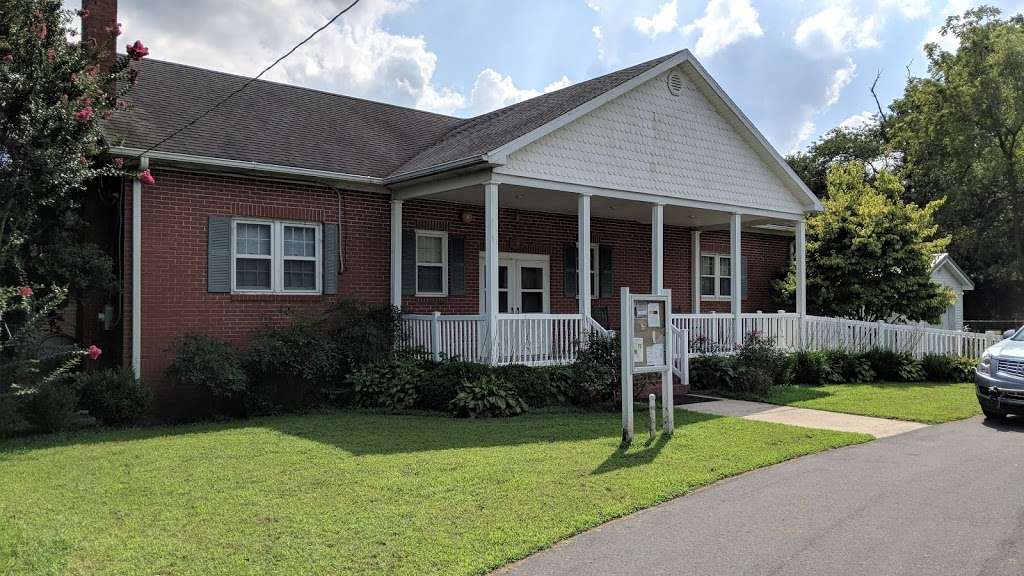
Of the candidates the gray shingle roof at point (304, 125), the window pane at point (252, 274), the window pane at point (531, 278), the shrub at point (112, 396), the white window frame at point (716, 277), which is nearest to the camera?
the shrub at point (112, 396)

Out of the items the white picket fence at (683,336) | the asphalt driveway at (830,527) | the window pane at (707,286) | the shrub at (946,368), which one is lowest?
the asphalt driveway at (830,527)

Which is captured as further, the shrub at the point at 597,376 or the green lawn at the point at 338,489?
the shrub at the point at 597,376

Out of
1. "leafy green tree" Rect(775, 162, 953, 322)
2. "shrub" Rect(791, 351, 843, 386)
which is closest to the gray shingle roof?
"shrub" Rect(791, 351, 843, 386)

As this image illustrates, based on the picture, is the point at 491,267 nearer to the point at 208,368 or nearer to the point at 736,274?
the point at 208,368

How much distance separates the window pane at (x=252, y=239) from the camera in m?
12.5

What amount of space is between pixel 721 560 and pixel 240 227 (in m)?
9.73

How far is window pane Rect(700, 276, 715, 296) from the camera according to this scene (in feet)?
66.6

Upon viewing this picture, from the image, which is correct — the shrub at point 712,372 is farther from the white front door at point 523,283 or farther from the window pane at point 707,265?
the window pane at point 707,265

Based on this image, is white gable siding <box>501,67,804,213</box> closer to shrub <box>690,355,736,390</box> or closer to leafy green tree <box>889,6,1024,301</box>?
shrub <box>690,355,736,390</box>

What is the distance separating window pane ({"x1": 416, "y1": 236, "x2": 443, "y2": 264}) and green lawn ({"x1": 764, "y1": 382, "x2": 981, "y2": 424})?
6.59m

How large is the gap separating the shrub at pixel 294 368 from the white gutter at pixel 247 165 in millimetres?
2421

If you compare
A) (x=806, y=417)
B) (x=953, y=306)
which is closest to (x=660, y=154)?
(x=806, y=417)

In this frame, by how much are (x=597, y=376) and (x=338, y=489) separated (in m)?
5.95

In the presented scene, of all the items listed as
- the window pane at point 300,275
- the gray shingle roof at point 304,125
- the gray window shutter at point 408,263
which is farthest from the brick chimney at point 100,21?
the gray window shutter at point 408,263
